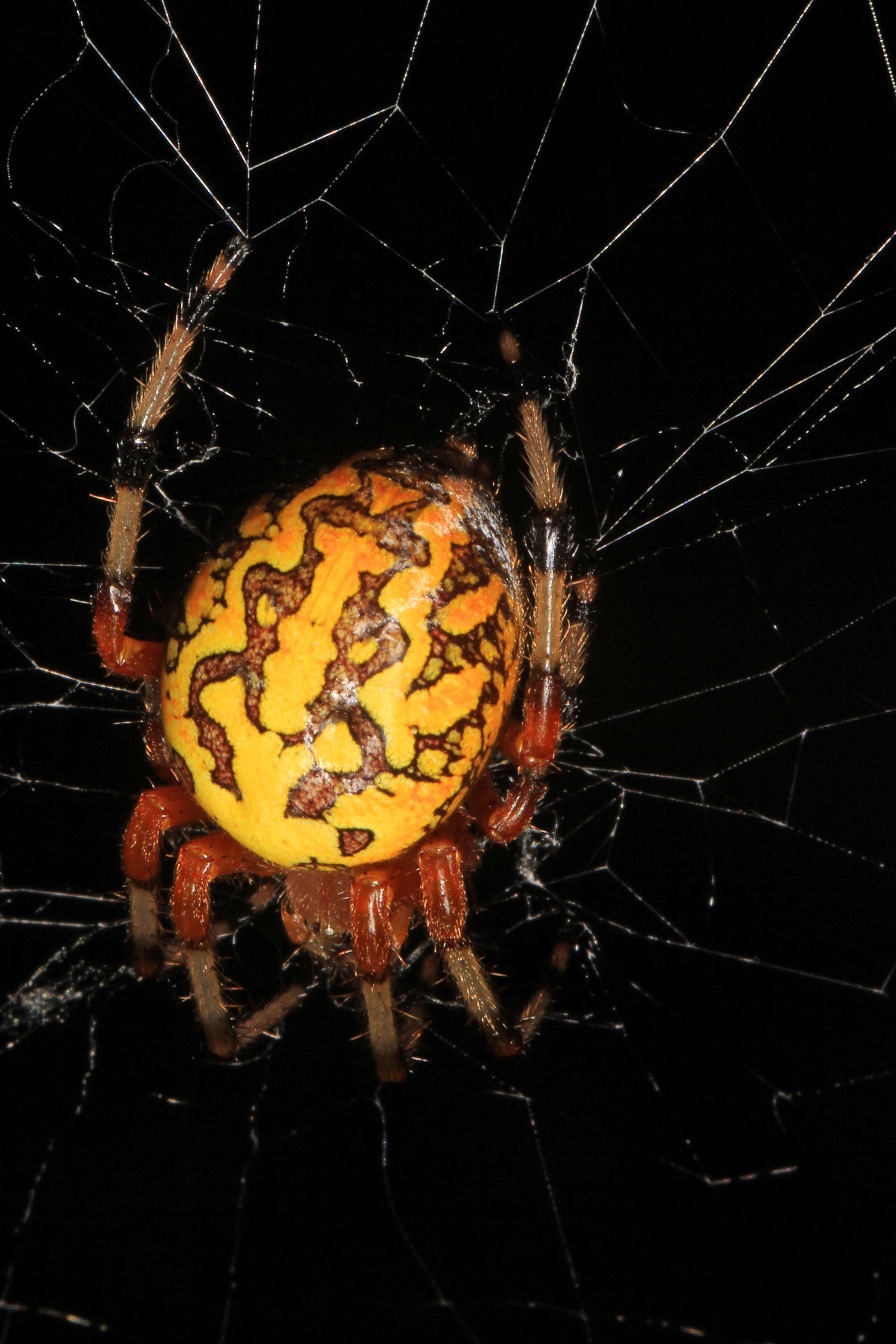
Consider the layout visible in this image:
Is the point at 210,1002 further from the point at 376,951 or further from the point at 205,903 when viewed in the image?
the point at 376,951

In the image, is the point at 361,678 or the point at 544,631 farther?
the point at 544,631

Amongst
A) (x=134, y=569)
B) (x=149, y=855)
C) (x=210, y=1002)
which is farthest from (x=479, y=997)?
(x=134, y=569)

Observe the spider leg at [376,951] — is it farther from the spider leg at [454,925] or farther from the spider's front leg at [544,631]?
the spider's front leg at [544,631]

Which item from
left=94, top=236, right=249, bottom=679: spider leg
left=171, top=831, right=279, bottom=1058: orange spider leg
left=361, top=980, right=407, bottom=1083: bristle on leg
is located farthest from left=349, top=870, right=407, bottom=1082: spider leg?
left=94, top=236, right=249, bottom=679: spider leg

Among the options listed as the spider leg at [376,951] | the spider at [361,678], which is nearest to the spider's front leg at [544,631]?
the spider at [361,678]

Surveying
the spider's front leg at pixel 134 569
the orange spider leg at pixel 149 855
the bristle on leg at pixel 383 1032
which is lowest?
the bristle on leg at pixel 383 1032

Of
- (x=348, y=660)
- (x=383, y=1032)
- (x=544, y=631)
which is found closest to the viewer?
(x=348, y=660)
